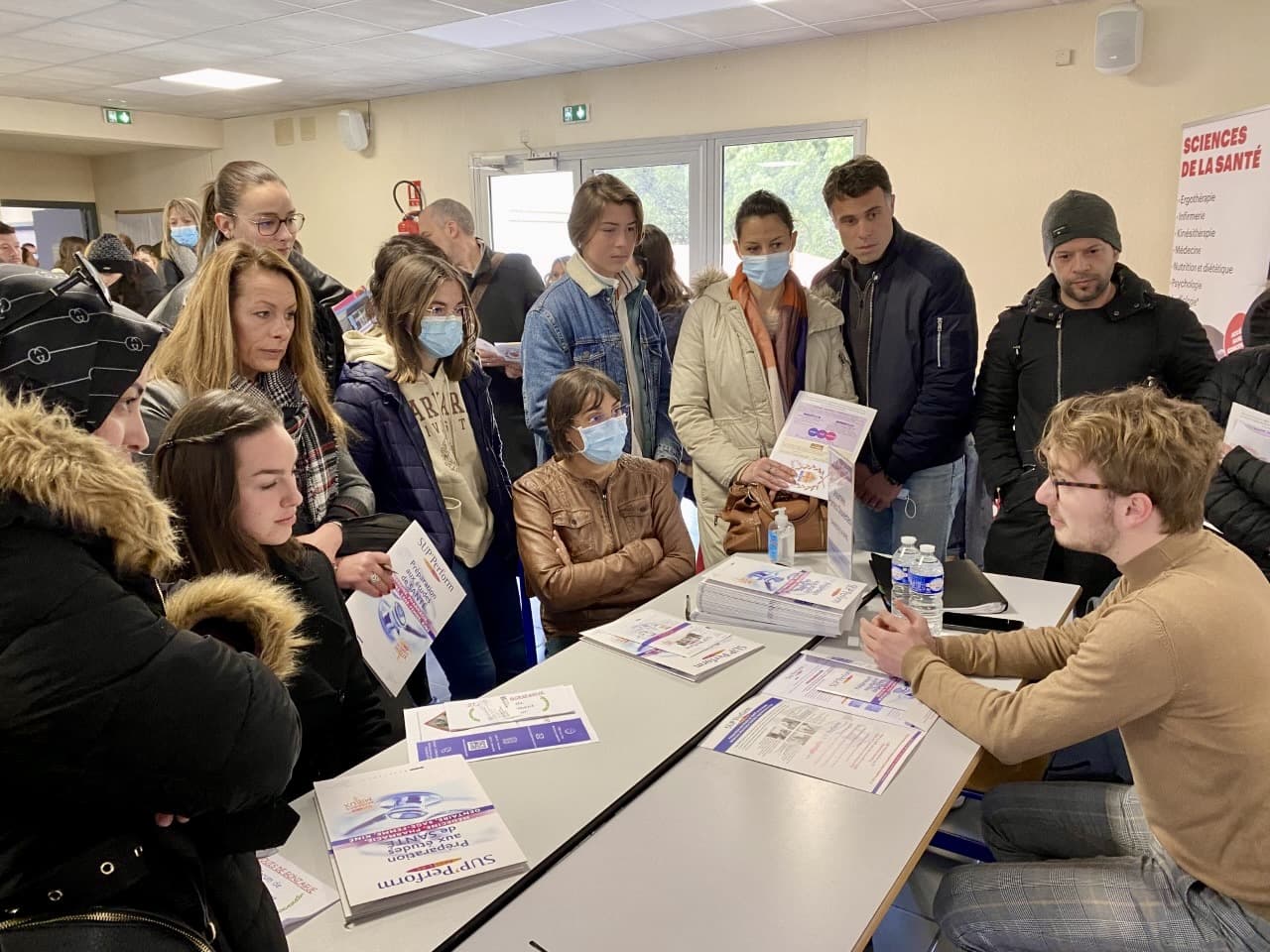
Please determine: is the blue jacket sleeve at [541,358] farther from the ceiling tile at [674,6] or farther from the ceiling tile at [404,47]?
the ceiling tile at [404,47]

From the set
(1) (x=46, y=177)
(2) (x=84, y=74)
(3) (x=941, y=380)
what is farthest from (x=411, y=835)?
(1) (x=46, y=177)

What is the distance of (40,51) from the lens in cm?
596

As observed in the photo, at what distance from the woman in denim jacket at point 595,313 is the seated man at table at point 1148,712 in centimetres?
145

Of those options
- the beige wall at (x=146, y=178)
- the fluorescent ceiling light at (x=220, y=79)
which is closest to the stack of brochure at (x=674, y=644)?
the fluorescent ceiling light at (x=220, y=79)

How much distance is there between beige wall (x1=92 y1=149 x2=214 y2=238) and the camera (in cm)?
932

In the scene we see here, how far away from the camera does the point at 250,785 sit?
2.89ft

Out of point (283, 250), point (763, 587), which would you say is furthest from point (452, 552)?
point (283, 250)

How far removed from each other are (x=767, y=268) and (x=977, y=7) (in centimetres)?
344

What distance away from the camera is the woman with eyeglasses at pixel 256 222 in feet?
8.81

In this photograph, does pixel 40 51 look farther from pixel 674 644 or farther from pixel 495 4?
pixel 674 644

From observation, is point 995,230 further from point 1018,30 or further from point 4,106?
point 4,106

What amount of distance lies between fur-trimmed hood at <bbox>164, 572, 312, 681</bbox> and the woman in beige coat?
1.70 m

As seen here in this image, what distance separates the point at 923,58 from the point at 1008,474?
388cm

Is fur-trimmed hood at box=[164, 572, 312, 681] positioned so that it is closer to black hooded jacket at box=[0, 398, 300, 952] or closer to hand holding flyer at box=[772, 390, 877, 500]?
black hooded jacket at box=[0, 398, 300, 952]
